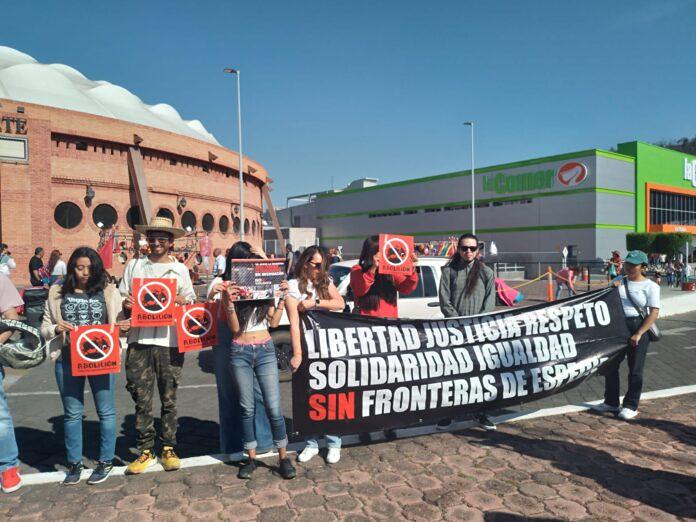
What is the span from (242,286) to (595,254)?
1531 inches

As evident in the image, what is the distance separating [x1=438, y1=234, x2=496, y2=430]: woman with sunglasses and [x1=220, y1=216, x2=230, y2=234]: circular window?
3022cm

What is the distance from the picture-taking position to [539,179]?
4091 cm

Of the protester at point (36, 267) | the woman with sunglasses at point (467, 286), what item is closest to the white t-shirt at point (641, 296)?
the woman with sunglasses at point (467, 286)

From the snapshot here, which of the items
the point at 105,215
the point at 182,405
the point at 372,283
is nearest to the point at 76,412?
the point at 182,405

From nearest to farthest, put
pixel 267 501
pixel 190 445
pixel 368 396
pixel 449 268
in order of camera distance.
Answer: pixel 267 501 < pixel 368 396 < pixel 190 445 < pixel 449 268

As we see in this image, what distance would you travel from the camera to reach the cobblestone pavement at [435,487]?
3420 millimetres

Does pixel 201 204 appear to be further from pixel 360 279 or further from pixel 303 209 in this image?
pixel 303 209

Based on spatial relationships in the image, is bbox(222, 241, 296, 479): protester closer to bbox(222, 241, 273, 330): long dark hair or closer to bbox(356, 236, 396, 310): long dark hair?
bbox(222, 241, 273, 330): long dark hair

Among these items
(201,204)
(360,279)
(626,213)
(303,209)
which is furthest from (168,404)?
(303,209)

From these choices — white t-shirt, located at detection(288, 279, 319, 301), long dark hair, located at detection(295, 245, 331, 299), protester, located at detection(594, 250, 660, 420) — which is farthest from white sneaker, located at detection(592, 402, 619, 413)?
white t-shirt, located at detection(288, 279, 319, 301)

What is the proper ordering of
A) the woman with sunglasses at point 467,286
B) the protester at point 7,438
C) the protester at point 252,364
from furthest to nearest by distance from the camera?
the woman with sunglasses at point 467,286
the protester at point 252,364
the protester at point 7,438

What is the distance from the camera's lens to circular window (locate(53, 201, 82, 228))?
24.3 m

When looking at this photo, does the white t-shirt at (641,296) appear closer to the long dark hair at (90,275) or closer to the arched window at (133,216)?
the long dark hair at (90,275)

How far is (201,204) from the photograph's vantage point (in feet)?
103
